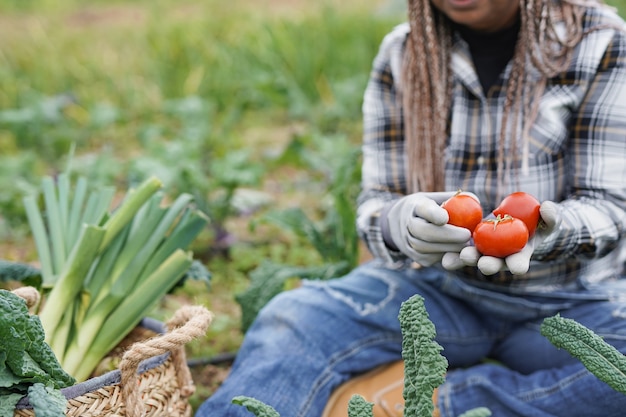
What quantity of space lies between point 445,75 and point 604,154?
1.38ft

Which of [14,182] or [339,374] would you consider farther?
[14,182]

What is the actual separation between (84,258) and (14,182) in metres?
1.65

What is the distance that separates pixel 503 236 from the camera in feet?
4.40

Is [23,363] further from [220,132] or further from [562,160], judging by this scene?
[220,132]

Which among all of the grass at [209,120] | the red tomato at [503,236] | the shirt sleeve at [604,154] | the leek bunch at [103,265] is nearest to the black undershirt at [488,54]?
the shirt sleeve at [604,154]

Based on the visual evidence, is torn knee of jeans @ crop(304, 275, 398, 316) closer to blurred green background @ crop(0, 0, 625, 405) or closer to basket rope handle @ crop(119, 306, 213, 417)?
blurred green background @ crop(0, 0, 625, 405)

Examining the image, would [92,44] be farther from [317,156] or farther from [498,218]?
[498,218]

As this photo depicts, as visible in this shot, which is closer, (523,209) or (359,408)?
(359,408)

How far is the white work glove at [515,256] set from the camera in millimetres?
1347

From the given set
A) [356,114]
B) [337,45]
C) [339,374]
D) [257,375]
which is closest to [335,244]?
[339,374]

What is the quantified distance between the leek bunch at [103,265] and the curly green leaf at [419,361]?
27.1 inches

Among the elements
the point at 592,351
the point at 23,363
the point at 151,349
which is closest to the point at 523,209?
the point at 592,351

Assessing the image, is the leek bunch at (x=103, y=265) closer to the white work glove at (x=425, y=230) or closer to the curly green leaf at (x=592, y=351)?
the white work glove at (x=425, y=230)

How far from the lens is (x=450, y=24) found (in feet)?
5.98
